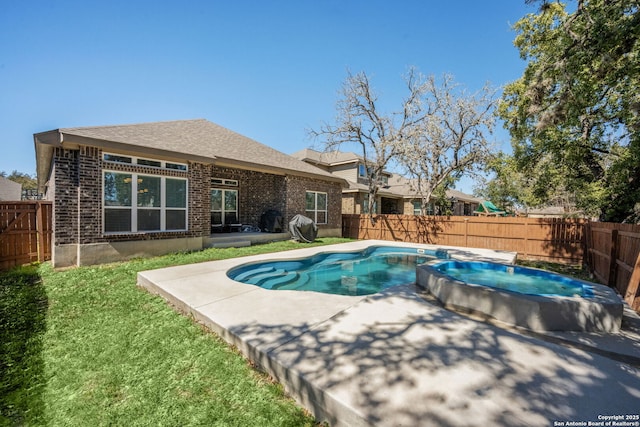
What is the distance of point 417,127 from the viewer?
54.9 ft

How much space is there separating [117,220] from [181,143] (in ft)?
11.4

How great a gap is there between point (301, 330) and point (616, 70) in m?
10.3

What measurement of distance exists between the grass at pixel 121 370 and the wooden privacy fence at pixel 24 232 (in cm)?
314

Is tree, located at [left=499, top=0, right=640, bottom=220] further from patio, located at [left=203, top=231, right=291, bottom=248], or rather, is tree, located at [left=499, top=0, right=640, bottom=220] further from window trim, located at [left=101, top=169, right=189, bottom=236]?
window trim, located at [left=101, top=169, right=189, bottom=236]

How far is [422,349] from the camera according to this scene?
10.2ft

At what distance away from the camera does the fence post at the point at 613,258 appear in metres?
6.33

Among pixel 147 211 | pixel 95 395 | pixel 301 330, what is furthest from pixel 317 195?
pixel 95 395

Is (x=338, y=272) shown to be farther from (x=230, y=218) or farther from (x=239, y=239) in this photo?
(x=230, y=218)

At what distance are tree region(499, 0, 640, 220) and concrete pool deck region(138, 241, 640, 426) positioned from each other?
4.95 meters

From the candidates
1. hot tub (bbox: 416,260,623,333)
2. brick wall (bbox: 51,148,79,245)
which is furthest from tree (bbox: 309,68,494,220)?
brick wall (bbox: 51,148,79,245)

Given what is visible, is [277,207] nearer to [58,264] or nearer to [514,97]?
[58,264]

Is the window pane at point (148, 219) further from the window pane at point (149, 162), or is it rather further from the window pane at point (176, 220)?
the window pane at point (149, 162)

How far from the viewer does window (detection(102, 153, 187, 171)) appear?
793 centimetres

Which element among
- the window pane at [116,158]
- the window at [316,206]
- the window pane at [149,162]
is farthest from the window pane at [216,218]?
the window pane at [116,158]
